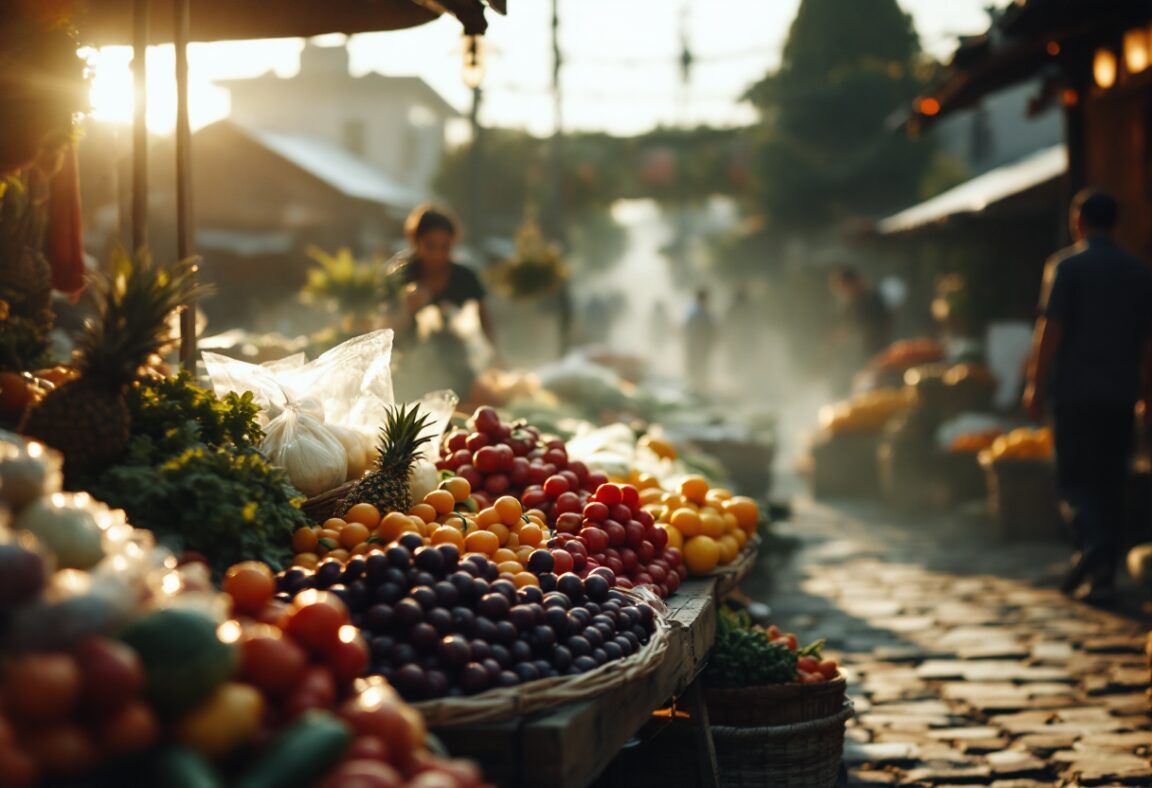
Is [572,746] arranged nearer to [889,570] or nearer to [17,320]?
[17,320]

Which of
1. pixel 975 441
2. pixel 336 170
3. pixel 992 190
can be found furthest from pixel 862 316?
pixel 336 170

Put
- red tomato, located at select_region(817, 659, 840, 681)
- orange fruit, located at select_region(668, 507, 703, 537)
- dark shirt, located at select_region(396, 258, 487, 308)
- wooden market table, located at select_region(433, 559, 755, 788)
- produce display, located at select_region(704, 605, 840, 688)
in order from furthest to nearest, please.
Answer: dark shirt, located at select_region(396, 258, 487, 308) < orange fruit, located at select_region(668, 507, 703, 537) < red tomato, located at select_region(817, 659, 840, 681) < produce display, located at select_region(704, 605, 840, 688) < wooden market table, located at select_region(433, 559, 755, 788)

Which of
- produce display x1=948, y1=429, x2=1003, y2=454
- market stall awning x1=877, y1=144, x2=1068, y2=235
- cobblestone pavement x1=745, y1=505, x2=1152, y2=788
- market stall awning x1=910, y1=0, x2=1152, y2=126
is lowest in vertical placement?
cobblestone pavement x1=745, y1=505, x2=1152, y2=788

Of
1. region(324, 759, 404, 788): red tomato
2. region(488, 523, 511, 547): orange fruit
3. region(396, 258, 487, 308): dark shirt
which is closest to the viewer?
region(324, 759, 404, 788): red tomato

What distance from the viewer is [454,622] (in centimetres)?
302

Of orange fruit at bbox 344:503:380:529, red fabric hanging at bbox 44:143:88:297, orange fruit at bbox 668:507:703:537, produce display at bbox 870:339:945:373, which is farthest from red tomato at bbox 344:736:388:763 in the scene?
produce display at bbox 870:339:945:373

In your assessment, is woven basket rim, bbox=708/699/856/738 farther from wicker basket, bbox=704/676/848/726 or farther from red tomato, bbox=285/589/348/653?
red tomato, bbox=285/589/348/653

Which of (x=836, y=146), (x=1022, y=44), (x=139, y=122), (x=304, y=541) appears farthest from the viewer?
(x=836, y=146)

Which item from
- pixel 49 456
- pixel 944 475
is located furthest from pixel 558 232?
pixel 49 456

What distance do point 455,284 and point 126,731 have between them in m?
Answer: 6.61

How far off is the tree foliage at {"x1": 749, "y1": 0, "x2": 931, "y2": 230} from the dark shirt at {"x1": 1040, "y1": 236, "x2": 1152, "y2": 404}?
26.9 m

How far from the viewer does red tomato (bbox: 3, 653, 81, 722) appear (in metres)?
1.91

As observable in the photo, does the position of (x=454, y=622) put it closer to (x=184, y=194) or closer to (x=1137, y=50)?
(x=184, y=194)

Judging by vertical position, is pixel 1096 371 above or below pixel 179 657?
above
